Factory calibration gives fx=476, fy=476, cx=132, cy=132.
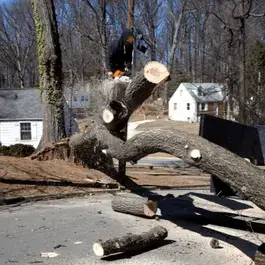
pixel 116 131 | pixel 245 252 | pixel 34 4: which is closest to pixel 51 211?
pixel 116 131

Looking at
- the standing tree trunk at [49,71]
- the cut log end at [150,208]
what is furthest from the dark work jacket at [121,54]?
the cut log end at [150,208]

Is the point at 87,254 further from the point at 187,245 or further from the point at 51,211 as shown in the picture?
the point at 51,211

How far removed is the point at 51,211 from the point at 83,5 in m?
28.9

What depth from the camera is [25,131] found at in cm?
3494

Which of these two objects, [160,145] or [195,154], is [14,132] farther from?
[195,154]

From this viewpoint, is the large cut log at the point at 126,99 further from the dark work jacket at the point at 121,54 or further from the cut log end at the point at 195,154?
the dark work jacket at the point at 121,54

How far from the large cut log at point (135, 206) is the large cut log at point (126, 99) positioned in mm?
1145

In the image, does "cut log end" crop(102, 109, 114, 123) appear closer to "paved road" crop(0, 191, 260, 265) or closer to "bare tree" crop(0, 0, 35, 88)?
"paved road" crop(0, 191, 260, 265)

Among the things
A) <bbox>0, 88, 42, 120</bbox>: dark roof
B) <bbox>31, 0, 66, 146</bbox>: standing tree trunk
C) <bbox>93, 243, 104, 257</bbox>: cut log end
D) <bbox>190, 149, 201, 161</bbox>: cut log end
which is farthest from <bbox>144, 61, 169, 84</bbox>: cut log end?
<bbox>0, 88, 42, 120</bbox>: dark roof

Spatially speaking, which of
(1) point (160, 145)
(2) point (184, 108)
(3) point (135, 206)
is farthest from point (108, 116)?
(2) point (184, 108)

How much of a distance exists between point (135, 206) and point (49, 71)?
21.2ft

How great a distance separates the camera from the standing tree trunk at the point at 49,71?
12.6m

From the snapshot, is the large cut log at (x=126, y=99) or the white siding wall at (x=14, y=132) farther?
the white siding wall at (x=14, y=132)

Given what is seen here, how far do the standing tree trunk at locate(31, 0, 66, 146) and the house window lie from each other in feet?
74.0
